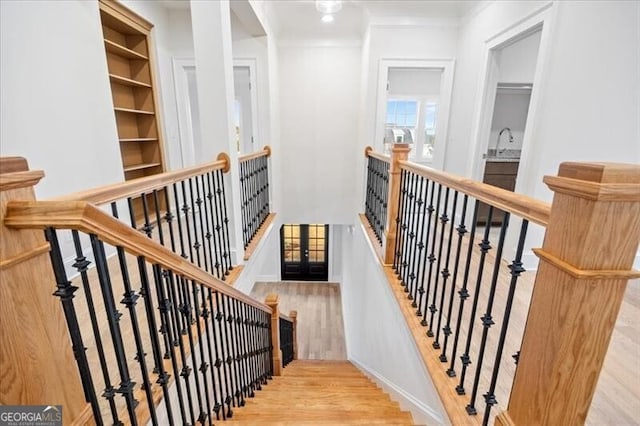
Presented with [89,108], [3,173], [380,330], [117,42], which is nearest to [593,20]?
[380,330]

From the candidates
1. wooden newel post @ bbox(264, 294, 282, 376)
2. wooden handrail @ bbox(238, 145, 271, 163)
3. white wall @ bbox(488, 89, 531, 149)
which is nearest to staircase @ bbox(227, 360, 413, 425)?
wooden newel post @ bbox(264, 294, 282, 376)

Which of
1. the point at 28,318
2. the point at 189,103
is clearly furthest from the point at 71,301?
the point at 189,103

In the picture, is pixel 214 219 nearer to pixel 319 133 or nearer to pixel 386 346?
pixel 386 346

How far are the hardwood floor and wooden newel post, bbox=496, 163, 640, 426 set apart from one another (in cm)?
446

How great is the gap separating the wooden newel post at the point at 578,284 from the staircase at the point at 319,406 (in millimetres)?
1318

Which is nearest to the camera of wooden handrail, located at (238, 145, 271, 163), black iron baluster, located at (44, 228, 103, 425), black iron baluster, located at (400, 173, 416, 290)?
black iron baluster, located at (44, 228, 103, 425)

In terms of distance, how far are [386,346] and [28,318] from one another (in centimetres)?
241

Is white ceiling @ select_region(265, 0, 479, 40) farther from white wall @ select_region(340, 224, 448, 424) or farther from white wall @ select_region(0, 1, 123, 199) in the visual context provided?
white wall @ select_region(340, 224, 448, 424)

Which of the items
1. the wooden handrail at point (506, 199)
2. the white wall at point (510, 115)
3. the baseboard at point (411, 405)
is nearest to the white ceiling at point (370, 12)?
the white wall at point (510, 115)

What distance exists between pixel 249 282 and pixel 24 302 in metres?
2.22

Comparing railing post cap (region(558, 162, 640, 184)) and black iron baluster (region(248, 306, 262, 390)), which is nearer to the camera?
railing post cap (region(558, 162, 640, 184))

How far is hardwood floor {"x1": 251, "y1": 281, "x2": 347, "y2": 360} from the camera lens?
4.95m

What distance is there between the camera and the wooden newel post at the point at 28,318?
657 mm

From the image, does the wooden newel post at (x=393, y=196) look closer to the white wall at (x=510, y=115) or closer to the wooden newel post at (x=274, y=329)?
the wooden newel post at (x=274, y=329)
